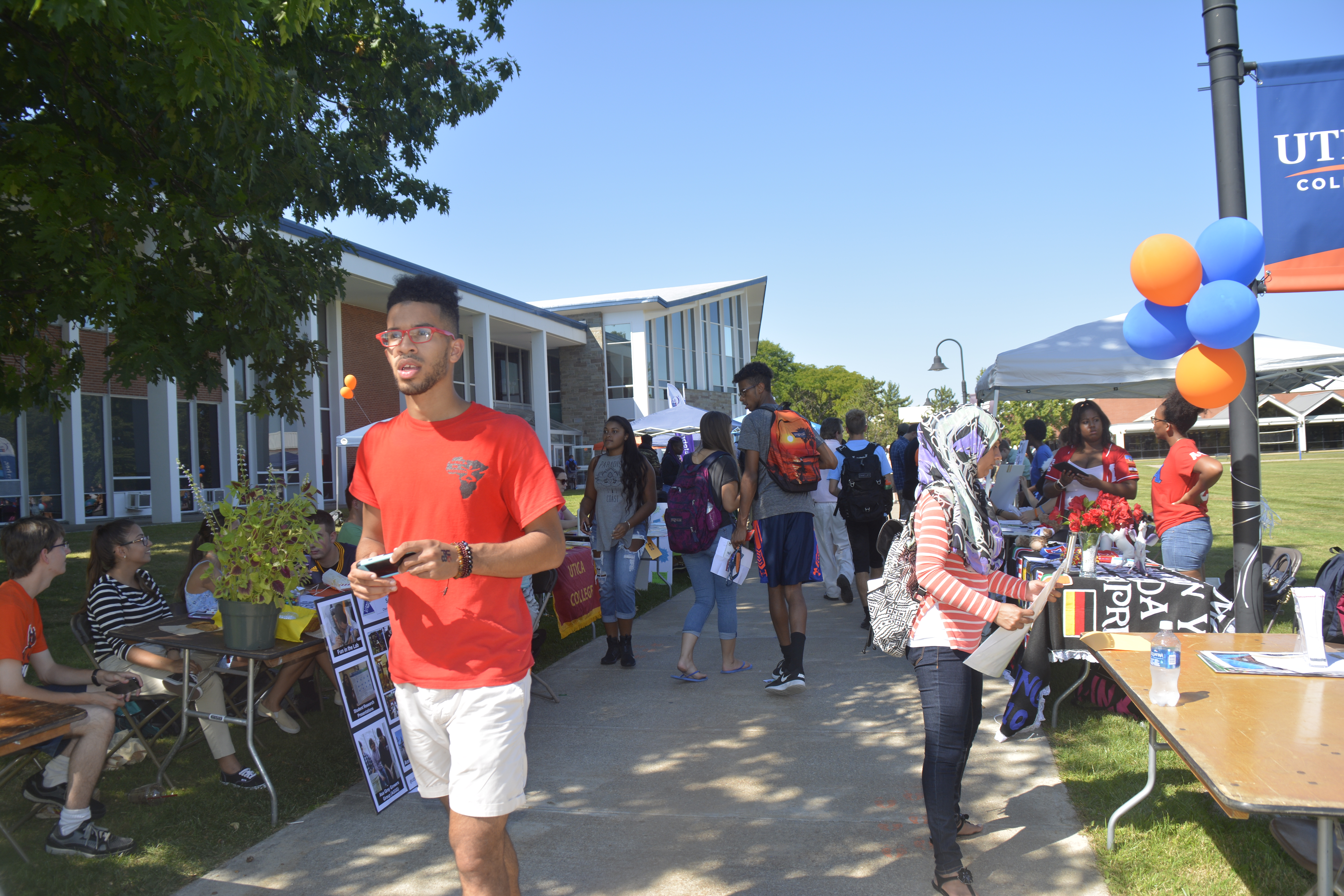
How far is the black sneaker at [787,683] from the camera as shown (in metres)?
5.64

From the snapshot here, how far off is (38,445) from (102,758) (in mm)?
18207

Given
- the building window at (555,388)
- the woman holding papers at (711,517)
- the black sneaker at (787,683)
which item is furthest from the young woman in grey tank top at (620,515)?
the building window at (555,388)

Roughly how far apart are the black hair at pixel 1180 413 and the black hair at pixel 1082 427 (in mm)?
1053

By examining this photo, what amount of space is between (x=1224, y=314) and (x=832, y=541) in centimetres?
555

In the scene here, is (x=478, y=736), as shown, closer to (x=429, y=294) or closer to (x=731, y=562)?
(x=429, y=294)

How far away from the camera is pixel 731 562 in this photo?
5785 millimetres

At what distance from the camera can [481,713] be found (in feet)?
7.39

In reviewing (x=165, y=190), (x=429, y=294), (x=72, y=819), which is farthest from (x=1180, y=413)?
(x=165, y=190)

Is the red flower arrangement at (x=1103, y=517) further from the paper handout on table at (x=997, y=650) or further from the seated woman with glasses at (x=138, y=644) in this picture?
the seated woman with glasses at (x=138, y=644)

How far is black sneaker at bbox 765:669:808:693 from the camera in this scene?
222 inches

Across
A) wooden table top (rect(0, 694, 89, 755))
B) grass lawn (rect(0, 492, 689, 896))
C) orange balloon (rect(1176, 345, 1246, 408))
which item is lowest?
grass lawn (rect(0, 492, 689, 896))

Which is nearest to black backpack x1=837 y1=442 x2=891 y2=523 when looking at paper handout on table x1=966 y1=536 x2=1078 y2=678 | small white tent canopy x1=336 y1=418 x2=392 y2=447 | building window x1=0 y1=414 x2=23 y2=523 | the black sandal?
paper handout on table x1=966 y1=536 x2=1078 y2=678

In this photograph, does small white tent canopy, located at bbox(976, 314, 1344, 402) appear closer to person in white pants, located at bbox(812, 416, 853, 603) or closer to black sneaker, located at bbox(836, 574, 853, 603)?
person in white pants, located at bbox(812, 416, 853, 603)

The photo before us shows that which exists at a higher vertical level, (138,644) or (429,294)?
(429,294)
